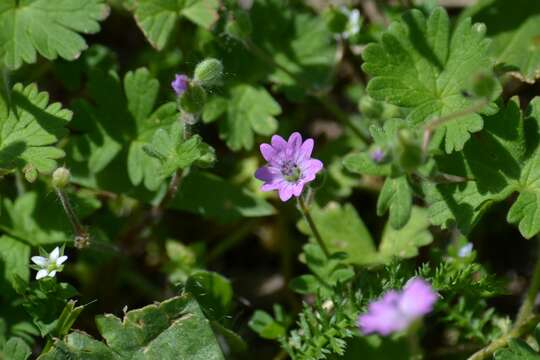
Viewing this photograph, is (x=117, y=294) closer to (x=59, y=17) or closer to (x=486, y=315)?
(x=59, y=17)

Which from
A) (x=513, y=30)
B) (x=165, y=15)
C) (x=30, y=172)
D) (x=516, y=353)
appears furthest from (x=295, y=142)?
(x=513, y=30)

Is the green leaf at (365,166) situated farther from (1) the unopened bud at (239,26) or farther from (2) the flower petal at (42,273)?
(2) the flower petal at (42,273)

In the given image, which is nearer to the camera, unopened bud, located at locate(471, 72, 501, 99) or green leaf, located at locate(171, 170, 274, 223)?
unopened bud, located at locate(471, 72, 501, 99)

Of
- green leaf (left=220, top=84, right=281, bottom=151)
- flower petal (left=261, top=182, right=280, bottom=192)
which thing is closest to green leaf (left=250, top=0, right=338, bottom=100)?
green leaf (left=220, top=84, right=281, bottom=151)

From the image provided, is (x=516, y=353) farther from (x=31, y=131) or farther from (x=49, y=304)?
(x=31, y=131)

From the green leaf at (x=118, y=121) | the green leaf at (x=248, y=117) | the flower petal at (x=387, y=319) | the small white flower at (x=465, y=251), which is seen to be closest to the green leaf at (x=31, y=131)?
the green leaf at (x=118, y=121)

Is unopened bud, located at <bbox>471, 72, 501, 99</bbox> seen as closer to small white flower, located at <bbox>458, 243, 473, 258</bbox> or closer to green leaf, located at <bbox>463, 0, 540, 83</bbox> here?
small white flower, located at <bbox>458, 243, 473, 258</bbox>

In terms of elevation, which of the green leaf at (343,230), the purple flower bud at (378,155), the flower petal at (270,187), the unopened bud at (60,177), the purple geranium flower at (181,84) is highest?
the purple geranium flower at (181,84)
